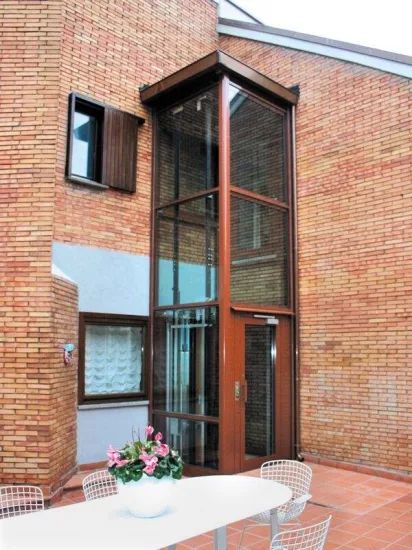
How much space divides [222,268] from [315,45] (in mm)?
3696

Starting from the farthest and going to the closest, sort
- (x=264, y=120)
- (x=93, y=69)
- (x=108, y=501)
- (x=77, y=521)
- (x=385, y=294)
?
(x=264, y=120)
(x=93, y=69)
(x=385, y=294)
(x=108, y=501)
(x=77, y=521)

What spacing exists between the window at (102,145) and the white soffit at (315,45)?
2627 millimetres

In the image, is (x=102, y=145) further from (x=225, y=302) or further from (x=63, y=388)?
(x=63, y=388)

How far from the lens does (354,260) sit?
741 cm

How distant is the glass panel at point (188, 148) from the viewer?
24.9 feet

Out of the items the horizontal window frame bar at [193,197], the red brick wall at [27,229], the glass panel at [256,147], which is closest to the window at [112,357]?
the red brick wall at [27,229]

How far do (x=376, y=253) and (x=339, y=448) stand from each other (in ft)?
8.58

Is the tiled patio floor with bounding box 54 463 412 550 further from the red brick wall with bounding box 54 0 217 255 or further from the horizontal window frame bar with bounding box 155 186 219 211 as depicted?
the horizontal window frame bar with bounding box 155 186 219 211

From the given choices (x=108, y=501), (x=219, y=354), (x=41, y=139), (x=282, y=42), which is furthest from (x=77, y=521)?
(x=282, y=42)

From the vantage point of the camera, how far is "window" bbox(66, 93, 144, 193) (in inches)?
296

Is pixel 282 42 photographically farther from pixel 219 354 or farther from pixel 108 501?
pixel 108 501

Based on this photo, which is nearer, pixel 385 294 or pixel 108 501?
pixel 108 501

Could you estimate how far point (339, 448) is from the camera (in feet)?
24.1

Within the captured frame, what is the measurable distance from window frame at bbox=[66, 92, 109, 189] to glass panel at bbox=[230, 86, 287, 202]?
1.79 meters
